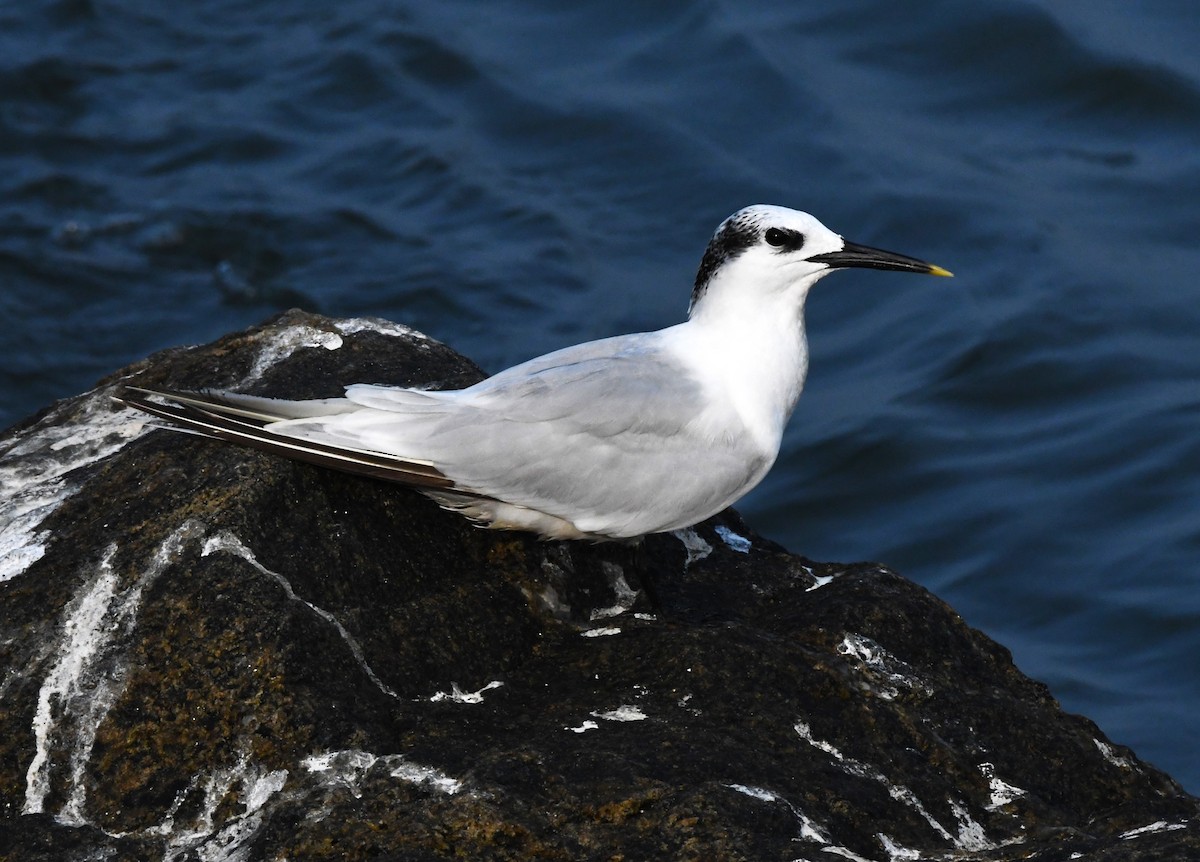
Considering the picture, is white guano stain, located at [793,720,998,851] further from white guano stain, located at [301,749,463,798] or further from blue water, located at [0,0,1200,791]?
blue water, located at [0,0,1200,791]

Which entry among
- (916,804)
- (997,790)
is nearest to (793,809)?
(916,804)

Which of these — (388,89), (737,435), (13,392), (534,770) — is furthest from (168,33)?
(534,770)

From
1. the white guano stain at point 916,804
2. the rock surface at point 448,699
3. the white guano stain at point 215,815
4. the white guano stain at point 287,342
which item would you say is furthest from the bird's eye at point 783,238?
the white guano stain at point 215,815

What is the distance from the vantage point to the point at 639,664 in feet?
14.3

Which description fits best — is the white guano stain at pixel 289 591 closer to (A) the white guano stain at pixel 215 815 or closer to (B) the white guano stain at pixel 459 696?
(B) the white guano stain at pixel 459 696

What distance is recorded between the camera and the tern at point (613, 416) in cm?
449

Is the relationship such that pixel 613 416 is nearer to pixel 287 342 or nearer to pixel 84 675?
pixel 287 342

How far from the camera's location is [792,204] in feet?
37.3

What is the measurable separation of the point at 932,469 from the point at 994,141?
3.26 m

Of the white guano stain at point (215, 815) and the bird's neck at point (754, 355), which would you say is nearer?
the white guano stain at point (215, 815)

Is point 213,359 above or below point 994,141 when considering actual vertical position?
below

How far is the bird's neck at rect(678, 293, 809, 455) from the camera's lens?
518 cm

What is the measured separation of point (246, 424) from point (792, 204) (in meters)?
7.57

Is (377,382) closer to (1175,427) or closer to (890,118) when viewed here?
(1175,427)
